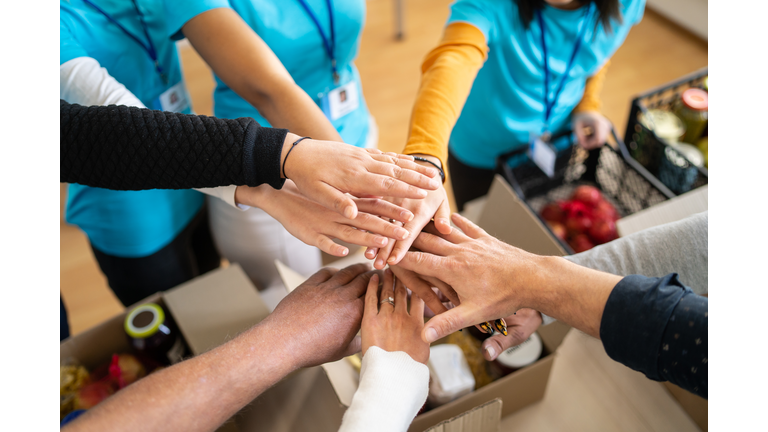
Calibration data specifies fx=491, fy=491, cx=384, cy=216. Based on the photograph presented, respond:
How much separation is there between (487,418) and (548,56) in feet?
3.24

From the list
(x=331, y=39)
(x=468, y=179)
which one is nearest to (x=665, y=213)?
(x=468, y=179)

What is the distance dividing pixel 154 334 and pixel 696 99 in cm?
165

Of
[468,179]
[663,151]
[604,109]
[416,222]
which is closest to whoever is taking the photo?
[416,222]

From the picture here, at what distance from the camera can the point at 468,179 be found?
1657mm

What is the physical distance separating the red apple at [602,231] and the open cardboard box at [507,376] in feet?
1.04

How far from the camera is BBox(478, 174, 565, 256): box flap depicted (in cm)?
106

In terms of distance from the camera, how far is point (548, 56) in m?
1.34

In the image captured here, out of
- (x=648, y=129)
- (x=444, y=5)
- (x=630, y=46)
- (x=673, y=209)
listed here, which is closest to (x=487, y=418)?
(x=673, y=209)

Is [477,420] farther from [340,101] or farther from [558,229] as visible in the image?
[340,101]

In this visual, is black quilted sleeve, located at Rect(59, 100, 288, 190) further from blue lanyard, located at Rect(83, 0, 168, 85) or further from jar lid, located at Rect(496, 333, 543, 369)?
jar lid, located at Rect(496, 333, 543, 369)

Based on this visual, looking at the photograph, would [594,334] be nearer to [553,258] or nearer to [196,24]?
[553,258]

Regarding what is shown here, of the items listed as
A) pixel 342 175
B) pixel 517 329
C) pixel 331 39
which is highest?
pixel 331 39

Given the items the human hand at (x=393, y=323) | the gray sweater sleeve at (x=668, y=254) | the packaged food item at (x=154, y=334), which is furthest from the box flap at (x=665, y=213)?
the packaged food item at (x=154, y=334)

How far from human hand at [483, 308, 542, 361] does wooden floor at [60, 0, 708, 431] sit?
0.63ft
